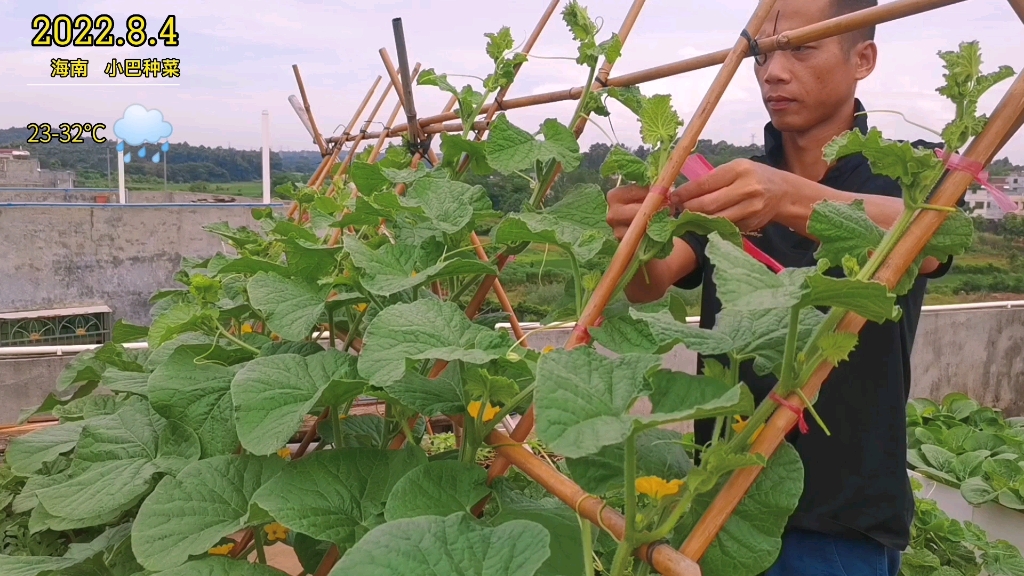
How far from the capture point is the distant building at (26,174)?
11.1 meters

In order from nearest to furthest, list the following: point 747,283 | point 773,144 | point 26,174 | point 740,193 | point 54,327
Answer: point 747,283, point 740,193, point 773,144, point 54,327, point 26,174

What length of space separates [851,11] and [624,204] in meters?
0.47

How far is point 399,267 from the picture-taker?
0.83m

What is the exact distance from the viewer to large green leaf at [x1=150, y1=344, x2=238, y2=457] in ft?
2.78

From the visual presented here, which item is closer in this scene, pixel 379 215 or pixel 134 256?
pixel 379 215

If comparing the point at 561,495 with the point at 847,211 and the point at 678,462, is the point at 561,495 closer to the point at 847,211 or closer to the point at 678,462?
the point at 678,462

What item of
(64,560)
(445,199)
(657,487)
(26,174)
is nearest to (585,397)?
(657,487)

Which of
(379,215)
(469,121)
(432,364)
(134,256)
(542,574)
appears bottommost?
(134,256)

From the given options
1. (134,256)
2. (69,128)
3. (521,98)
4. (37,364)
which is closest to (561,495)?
(521,98)

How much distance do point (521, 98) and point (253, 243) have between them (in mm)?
707

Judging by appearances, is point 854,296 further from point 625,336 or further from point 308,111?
point 308,111

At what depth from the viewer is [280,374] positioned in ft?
2.42

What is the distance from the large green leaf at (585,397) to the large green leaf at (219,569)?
1.35ft

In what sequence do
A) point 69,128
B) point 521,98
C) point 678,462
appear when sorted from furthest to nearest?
point 69,128, point 521,98, point 678,462
